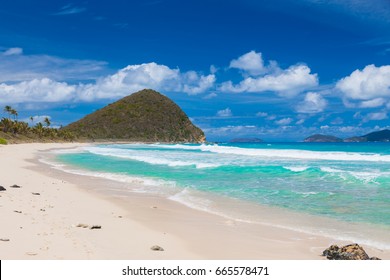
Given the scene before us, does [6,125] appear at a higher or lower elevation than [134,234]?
higher

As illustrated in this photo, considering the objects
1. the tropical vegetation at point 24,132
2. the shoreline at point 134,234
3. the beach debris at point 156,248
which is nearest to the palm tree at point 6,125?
the tropical vegetation at point 24,132

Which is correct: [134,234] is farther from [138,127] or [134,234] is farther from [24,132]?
[138,127]

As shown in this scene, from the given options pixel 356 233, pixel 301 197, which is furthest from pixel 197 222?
pixel 301 197

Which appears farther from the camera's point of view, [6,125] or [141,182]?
[6,125]

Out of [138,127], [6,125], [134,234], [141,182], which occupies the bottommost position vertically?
[134,234]

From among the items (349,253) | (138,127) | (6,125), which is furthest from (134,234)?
(138,127)

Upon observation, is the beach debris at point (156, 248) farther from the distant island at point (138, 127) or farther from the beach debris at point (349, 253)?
the distant island at point (138, 127)

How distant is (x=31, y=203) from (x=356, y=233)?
921 cm

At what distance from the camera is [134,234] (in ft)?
28.7

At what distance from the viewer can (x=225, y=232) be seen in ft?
30.9

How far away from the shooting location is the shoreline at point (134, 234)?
705 cm

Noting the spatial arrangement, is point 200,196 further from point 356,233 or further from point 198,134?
point 198,134

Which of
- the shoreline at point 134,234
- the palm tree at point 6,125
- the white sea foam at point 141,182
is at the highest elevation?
the palm tree at point 6,125

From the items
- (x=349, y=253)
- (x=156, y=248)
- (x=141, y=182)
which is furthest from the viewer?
(x=141, y=182)
